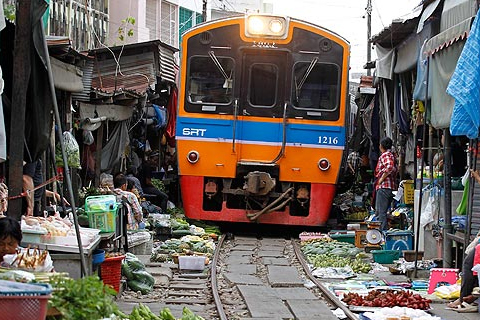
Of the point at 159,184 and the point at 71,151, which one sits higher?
the point at 71,151

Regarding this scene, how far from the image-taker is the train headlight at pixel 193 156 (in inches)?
597

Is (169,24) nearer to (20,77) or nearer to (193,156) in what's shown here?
(193,156)

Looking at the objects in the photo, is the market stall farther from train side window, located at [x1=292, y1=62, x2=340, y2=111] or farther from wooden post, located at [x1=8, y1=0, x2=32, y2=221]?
train side window, located at [x1=292, y1=62, x2=340, y2=111]

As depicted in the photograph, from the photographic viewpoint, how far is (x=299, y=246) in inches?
585

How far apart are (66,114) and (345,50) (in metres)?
4.54

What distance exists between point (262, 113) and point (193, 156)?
124 cm

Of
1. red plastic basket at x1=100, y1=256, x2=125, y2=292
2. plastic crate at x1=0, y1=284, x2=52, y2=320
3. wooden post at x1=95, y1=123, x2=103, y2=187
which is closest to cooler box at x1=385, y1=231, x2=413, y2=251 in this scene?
red plastic basket at x1=100, y1=256, x2=125, y2=292

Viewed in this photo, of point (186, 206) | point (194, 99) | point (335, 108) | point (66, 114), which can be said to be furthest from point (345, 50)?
point (66, 114)

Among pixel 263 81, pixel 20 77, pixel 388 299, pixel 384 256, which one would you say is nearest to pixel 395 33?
pixel 263 81

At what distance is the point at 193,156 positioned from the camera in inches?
598

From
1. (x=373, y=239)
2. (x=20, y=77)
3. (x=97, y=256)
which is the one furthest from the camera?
(x=373, y=239)

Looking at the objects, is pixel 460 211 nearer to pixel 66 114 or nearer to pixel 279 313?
pixel 279 313

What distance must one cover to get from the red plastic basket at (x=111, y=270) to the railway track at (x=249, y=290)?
223 mm

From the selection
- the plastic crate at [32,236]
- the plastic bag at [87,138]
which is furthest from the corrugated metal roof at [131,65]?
the plastic crate at [32,236]
